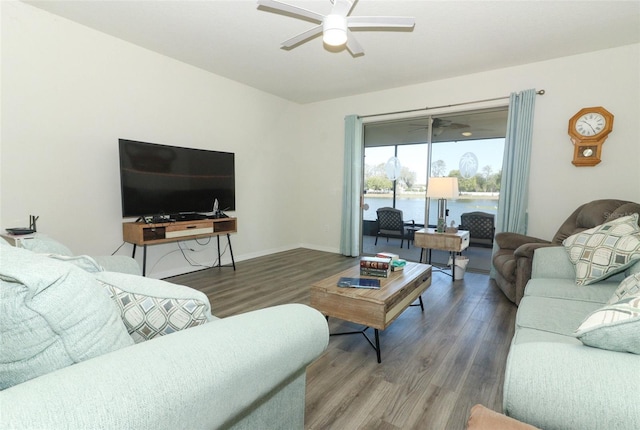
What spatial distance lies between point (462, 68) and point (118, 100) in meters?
4.14

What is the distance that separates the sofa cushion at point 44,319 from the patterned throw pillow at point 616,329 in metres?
1.38

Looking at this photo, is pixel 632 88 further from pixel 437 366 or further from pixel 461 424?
pixel 461 424

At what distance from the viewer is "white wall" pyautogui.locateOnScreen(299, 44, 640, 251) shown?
3.34 m

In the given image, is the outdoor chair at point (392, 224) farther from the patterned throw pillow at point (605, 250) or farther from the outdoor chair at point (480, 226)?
the patterned throw pillow at point (605, 250)

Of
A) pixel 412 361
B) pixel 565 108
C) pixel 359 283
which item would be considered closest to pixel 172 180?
pixel 359 283

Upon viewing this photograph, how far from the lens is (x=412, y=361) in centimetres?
209

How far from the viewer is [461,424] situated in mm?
1529

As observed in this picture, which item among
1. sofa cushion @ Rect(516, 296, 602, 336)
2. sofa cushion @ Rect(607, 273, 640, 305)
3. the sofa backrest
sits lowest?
sofa cushion @ Rect(516, 296, 602, 336)

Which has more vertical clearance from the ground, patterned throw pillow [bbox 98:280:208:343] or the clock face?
the clock face

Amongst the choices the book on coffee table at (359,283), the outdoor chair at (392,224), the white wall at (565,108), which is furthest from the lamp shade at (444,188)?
the book on coffee table at (359,283)

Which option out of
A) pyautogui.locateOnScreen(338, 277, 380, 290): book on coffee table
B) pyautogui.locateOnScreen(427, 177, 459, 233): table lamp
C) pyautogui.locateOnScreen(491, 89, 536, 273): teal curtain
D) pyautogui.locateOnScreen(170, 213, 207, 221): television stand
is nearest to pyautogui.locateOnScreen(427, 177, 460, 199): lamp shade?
pyautogui.locateOnScreen(427, 177, 459, 233): table lamp

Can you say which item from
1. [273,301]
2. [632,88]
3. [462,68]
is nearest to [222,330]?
[273,301]

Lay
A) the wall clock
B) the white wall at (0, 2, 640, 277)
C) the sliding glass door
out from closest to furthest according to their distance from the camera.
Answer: the white wall at (0, 2, 640, 277)
the wall clock
the sliding glass door

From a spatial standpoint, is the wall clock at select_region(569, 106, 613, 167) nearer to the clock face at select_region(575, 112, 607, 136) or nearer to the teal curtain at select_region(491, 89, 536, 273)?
the clock face at select_region(575, 112, 607, 136)
